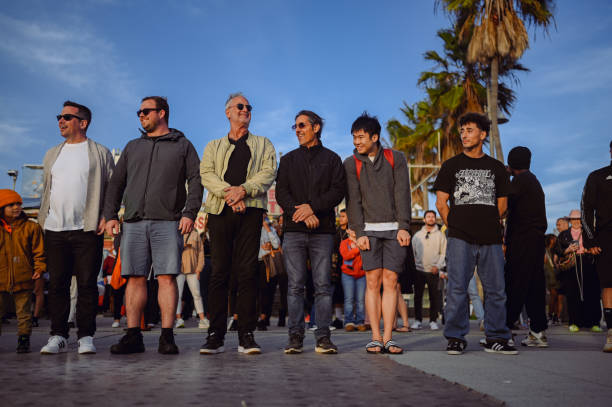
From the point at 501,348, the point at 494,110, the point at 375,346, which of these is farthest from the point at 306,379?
the point at 494,110

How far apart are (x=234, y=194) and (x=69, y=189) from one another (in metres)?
1.61

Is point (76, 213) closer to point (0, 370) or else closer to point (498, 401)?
point (0, 370)

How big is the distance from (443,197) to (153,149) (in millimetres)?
2798

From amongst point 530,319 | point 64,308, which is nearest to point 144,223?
point 64,308

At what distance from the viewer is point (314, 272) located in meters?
5.43

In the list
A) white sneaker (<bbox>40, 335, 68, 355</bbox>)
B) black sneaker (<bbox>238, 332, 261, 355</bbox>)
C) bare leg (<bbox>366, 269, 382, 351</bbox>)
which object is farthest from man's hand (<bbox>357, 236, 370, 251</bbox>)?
white sneaker (<bbox>40, 335, 68, 355</bbox>)

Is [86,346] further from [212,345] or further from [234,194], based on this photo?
[234,194]

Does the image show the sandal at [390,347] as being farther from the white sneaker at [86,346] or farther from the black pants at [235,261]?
the white sneaker at [86,346]

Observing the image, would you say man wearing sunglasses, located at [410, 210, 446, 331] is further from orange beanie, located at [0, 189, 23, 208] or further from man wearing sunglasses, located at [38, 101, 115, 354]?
orange beanie, located at [0, 189, 23, 208]

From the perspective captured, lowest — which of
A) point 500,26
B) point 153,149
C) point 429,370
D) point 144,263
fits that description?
point 429,370

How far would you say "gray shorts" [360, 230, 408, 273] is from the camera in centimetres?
540

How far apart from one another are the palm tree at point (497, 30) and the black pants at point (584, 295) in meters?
10.4

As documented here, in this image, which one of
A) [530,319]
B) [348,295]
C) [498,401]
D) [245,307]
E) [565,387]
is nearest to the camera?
[498,401]

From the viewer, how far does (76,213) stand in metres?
5.30
